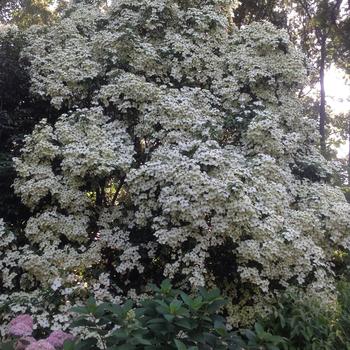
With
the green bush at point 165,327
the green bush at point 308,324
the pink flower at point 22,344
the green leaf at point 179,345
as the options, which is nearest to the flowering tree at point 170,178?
the green bush at point 308,324

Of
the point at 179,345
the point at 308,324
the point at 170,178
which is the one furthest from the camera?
the point at 170,178

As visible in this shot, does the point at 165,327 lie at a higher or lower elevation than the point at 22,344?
higher

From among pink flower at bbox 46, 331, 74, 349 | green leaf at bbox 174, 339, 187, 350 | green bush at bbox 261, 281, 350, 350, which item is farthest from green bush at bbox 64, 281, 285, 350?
green bush at bbox 261, 281, 350, 350

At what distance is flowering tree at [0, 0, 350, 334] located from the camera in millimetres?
4445

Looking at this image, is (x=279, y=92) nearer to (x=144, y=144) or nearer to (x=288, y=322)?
(x=144, y=144)

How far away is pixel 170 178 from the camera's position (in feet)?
14.7

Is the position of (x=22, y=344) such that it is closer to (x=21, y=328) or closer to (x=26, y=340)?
(x=26, y=340)

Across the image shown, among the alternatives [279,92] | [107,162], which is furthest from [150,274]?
[279,92]

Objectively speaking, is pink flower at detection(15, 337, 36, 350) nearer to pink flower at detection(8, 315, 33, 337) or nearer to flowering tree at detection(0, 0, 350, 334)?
pink flower at detection(8, 315, 33, 337)

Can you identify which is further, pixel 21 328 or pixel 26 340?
pixel 21 328

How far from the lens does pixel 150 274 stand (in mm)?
5086

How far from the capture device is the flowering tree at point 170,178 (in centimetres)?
445

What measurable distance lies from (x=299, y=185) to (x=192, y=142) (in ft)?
5.38

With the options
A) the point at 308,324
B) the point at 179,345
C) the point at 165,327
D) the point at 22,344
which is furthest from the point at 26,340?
the point at 308,324
